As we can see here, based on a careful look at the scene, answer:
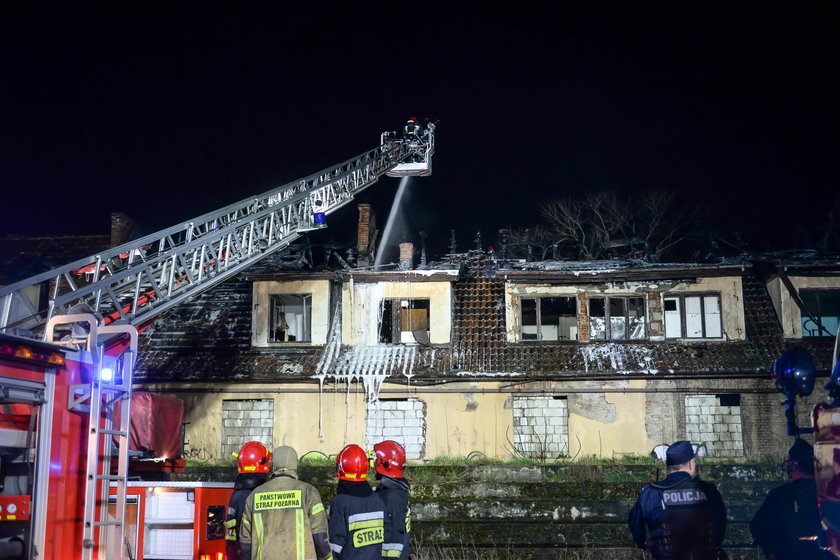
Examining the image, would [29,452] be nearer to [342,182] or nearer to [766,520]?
[766,520]

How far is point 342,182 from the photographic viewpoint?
67.8ft

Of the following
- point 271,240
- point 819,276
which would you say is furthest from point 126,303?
point 819,276

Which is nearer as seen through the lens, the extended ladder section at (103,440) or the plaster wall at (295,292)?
the extended ladder section at (103,440)

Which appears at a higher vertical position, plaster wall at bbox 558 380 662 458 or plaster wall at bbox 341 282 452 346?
plaster wall at bbox 341 282 452 346

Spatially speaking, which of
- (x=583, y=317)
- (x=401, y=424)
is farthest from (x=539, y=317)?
(x=401, y=424)

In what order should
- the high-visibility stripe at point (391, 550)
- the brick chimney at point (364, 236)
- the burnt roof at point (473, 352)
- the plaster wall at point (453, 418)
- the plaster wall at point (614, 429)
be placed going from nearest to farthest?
the high-visibility stripe at point (391, 550)
the plaster wall at point (614, 429)
the plaster wall at point (453, 418)
the burnt roof at point (473, 352)
the brick chimney at point (364, 236)

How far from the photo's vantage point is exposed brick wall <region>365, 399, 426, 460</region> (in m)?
19.8

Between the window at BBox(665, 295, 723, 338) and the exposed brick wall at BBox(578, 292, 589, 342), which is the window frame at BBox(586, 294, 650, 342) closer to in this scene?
the exposed brick wall at BBox(578, 292, 589, 342)

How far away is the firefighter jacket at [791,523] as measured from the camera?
6.15m

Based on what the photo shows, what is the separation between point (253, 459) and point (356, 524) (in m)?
1.37

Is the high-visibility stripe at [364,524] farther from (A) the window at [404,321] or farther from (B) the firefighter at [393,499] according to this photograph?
(A) the window at [404,321]

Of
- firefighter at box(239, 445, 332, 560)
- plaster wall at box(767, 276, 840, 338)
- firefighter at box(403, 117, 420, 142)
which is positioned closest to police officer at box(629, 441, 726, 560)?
firefighter at box(239, 445, 332, 560)

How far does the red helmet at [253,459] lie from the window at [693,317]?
1570cm

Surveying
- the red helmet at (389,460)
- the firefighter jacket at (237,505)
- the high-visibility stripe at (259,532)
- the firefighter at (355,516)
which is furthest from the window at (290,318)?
the high-visibility stripe at (259,532)
